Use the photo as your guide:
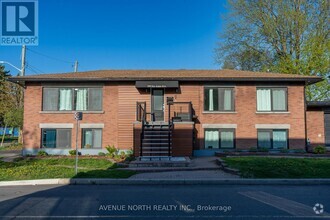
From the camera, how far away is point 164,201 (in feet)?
24.1

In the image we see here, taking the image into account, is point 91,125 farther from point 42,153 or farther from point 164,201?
point 164,201

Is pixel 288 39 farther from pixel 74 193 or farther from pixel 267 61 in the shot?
pixel 74 193

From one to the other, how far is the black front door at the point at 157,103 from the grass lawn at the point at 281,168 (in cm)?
642

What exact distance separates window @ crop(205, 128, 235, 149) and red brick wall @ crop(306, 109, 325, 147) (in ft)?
20.3

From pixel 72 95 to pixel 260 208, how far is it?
14878mm

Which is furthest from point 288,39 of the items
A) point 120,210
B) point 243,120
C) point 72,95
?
point 120,210

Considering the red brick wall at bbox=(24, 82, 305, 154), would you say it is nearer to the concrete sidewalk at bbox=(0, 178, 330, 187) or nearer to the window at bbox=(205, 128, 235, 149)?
the window at bbox=(205, 128, 235, 149)

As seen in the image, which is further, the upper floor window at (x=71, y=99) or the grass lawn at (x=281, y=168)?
the upper floor window at (x=71, y=99)

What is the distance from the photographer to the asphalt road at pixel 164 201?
618 cm

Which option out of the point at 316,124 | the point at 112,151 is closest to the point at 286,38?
the point at 316,124

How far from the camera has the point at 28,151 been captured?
18.0m

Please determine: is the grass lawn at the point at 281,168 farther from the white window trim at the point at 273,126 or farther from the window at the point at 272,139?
the white window trim at the point at 273,126

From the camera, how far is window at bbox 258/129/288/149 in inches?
702

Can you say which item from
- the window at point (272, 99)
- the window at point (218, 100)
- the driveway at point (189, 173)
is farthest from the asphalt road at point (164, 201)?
the window at point (272, 99)
